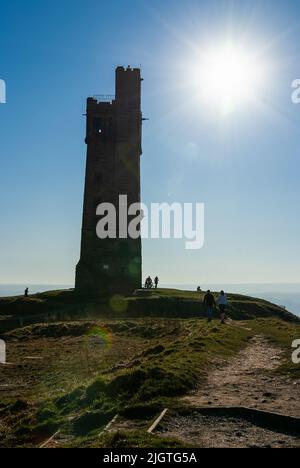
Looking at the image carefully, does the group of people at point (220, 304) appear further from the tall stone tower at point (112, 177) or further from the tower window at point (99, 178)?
the tower window at point (99, 178)

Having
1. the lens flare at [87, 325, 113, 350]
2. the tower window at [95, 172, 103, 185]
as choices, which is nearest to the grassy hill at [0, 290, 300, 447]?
the lens flare at [87, 325, 113, 350]

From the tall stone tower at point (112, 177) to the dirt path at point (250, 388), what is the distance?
39166mm

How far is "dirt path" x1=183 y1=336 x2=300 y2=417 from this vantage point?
1230cm

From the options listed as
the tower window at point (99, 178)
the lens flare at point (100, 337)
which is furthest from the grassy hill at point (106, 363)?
the tower window at point (99, 178)

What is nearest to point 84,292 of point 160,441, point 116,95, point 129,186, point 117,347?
point 129,186

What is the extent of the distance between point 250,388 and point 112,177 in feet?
156

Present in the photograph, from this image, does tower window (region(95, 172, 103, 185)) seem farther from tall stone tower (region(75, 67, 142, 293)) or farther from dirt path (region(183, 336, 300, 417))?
dirt path (region(183, 336, 300, 417))

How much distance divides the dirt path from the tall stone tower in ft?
128

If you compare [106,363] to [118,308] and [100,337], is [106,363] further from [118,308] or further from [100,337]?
[118,308]

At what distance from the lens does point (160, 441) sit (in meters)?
9.42

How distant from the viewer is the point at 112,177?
196ft

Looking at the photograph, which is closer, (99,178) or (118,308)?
(118,308)

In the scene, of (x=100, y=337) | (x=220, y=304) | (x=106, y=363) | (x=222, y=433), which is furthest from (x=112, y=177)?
(x=222, y=433)

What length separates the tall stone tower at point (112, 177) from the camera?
5828 cm
